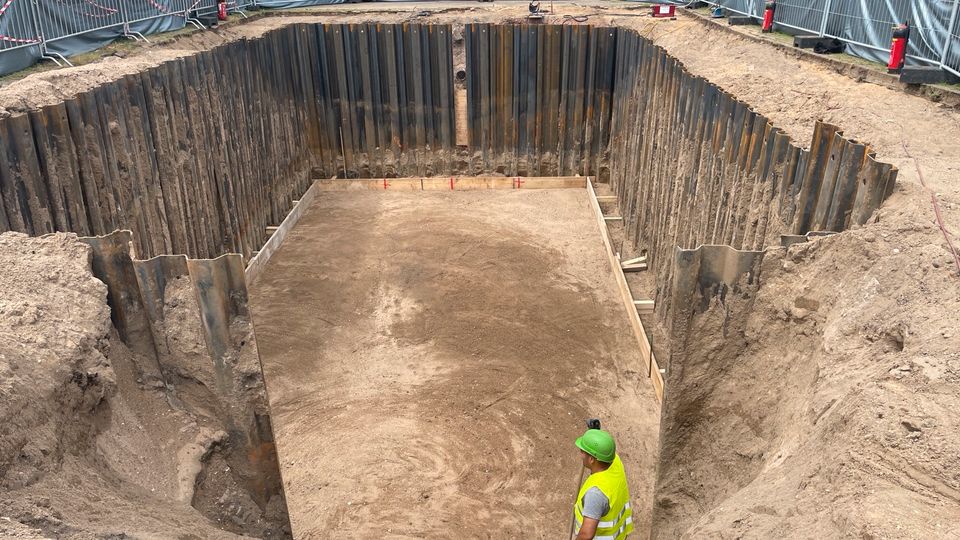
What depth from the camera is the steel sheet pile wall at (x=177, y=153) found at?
23.5ft

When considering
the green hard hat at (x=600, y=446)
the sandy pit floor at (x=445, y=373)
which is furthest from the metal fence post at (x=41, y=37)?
the green hard hat at (x=600, y=446)

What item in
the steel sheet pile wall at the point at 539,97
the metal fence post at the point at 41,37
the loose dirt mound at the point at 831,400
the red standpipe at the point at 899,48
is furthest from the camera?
the steel sheet pile wall at the point at 539,97

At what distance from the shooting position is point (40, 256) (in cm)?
497

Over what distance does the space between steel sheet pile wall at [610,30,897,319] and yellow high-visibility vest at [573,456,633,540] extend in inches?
113

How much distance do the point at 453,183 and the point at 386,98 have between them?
2.63m

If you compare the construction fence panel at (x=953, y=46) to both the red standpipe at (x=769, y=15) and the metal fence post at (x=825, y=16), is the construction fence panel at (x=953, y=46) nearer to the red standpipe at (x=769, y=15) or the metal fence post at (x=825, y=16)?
the metal fence post at (x=825, y=16)

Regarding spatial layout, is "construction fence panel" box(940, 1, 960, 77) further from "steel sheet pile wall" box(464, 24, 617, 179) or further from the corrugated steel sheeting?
"steel sheet pile wall" box(464, 24, 617, 179)

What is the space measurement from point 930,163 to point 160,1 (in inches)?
556

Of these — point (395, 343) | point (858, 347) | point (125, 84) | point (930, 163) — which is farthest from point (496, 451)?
point (125, 84)

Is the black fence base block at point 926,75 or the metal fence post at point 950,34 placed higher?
the metal fence post at point 950,34

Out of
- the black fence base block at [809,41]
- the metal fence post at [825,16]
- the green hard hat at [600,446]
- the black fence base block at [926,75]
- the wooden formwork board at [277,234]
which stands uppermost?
the metal fence post at [825,16]

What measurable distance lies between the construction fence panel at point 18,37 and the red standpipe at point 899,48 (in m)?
11.8

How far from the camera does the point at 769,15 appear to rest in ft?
43.8

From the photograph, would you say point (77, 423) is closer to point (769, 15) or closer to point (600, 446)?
point (600, 446)
